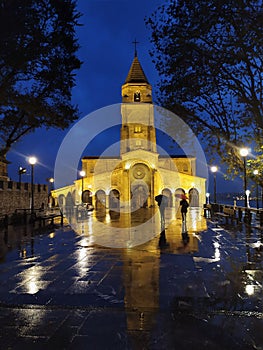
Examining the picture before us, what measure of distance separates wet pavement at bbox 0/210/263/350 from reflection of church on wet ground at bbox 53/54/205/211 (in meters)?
44.7

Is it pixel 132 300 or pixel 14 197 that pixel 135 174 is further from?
pixel 132 300

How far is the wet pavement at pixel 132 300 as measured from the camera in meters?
3.52

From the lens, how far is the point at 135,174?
56.9 m

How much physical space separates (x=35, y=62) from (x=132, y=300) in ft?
58.4

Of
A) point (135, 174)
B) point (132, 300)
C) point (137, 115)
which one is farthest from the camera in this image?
point (137, 115)

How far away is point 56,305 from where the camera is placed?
4.65 metres

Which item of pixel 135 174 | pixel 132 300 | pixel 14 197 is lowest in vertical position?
pixel 132 300

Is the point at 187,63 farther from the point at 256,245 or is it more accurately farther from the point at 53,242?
the point at 53,242

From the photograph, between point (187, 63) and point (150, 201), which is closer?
point (187, 63)

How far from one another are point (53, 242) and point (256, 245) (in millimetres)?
7603

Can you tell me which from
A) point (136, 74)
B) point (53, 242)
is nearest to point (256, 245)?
point (53, 242)

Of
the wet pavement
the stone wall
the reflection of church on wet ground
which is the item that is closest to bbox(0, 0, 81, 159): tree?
the stone wall

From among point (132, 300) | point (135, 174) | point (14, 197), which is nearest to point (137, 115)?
point (135, 174)

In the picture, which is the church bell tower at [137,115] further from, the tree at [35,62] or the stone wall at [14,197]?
the tree at [35,62]
